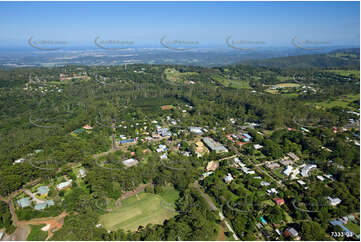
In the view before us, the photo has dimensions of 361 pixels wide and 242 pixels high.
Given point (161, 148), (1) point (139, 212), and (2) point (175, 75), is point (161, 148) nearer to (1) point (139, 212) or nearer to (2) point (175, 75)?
(1) point (139, 212)

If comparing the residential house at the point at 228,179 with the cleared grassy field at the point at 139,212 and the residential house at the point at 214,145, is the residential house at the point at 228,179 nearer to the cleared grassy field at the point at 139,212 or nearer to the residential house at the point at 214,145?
the cleared grassy field at the point at 139,212

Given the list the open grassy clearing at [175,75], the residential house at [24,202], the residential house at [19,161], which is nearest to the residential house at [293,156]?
the residential house at [24,202]

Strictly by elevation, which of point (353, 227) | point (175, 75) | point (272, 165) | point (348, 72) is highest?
point (348, 72)

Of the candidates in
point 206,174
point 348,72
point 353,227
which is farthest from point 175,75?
point 353,227

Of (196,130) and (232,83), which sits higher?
(232,83)

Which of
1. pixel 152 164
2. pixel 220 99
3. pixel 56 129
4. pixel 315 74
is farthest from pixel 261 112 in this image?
pixel 315 74

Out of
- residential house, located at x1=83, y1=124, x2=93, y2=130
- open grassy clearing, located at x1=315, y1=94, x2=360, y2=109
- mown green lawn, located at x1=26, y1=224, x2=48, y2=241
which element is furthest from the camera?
open grassy clearing, located at x1=315, y1=94, x2=360, y2=109

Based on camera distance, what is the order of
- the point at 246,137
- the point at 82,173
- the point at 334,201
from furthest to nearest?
the point at 246,137, the point at 82,173, the point at 334,201

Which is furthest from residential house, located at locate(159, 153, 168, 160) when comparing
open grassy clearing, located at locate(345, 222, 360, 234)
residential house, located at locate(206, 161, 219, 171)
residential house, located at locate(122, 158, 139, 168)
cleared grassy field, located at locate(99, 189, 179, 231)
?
open grassy clearing, located at locate(345, 222, 360, 234)

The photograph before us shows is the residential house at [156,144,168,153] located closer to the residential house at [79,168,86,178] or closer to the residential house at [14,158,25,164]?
the residential house at [79,168,86,178]
